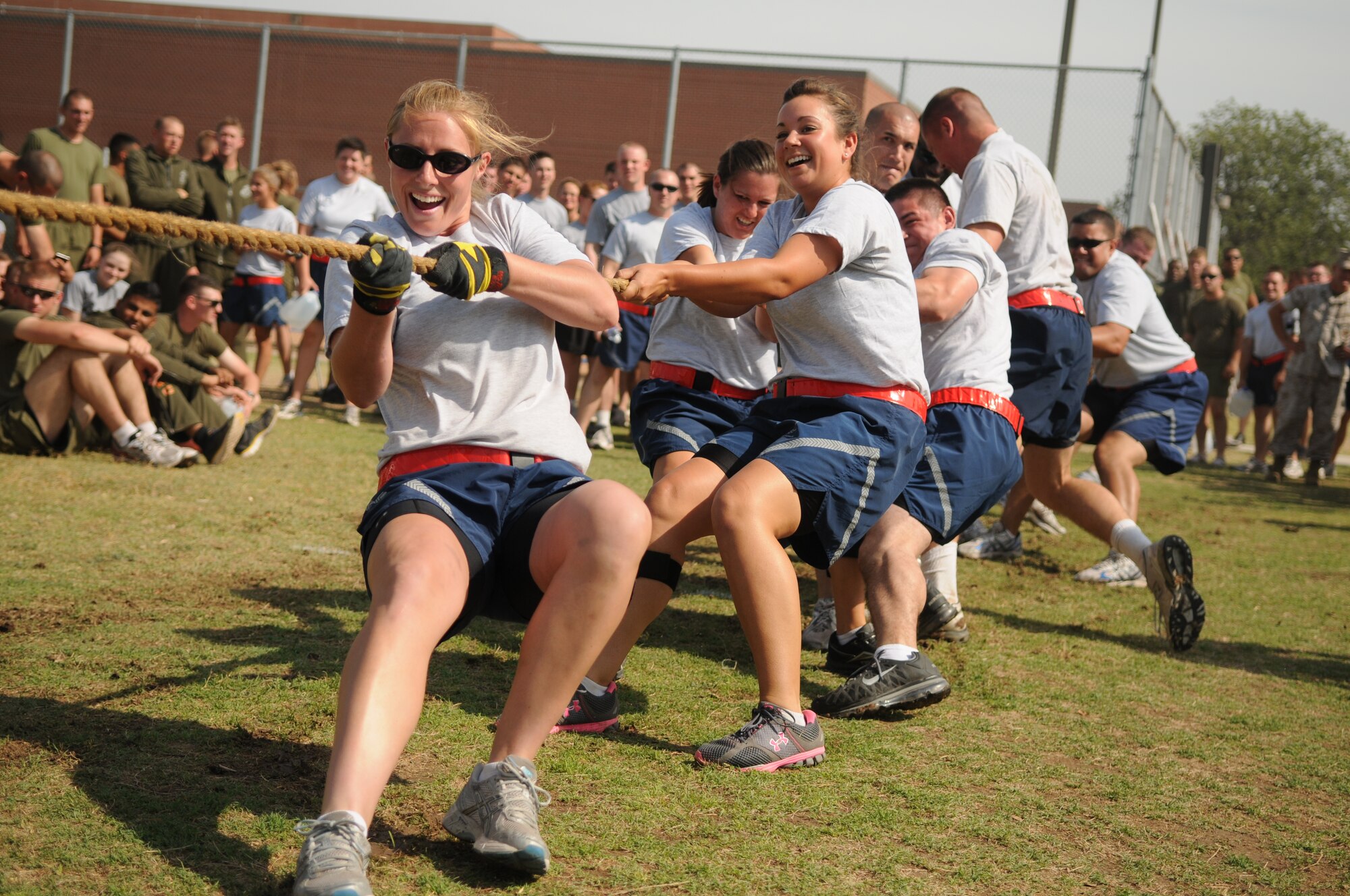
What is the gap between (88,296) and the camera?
8867 millimetres

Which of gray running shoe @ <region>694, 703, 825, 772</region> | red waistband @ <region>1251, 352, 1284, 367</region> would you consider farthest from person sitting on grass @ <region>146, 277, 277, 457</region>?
red waistband @ <region>1251, 352, 1284, 367</region>

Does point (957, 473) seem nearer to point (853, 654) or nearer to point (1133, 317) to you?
point (853, 654)

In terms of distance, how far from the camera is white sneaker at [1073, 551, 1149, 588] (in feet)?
21.5

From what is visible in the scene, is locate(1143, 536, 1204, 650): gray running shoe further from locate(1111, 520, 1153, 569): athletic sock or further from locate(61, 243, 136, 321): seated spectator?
locate(61, 243, 136, 321): seated spectator

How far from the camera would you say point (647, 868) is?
8.78ft

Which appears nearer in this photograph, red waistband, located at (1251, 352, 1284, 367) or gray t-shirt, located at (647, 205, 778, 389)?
gray t-shirt, located at (647, 205, 778, 389)

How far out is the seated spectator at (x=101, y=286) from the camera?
882 cm

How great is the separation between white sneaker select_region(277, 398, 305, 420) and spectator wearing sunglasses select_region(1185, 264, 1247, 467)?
377 inches

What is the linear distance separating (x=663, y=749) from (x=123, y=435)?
545 cm

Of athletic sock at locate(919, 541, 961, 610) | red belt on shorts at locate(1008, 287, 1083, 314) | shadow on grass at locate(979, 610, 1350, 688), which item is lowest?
shadow on grass at locate(979, 610, 1350, 688)

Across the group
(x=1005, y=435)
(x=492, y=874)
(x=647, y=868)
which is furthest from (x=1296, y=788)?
(x=492, y=874)

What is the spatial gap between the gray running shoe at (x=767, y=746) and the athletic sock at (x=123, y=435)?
5.52 metres

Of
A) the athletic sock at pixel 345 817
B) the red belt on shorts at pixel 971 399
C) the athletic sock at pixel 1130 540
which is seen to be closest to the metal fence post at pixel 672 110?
the athletic sock at pixel 1130 540

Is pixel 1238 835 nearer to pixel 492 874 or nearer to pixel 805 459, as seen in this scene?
pixel 805 459
